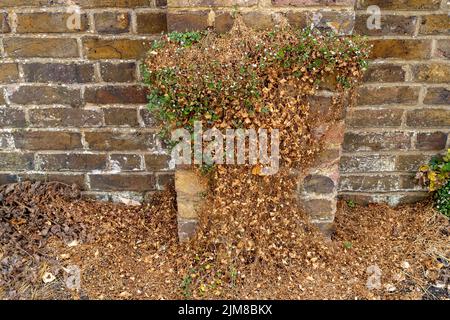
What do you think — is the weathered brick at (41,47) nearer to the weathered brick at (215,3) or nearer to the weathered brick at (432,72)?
the weathered brick at (215,3)

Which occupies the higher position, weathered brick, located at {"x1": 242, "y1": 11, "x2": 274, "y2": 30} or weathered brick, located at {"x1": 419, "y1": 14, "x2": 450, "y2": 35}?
weathered brick, located at {"x1": 242, "y1": 11, "x2": 274, "y2": 30}

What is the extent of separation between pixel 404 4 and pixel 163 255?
1800 millimetres

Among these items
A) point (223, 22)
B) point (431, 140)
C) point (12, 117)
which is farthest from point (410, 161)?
point (12, 117)

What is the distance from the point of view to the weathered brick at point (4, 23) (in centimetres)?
247

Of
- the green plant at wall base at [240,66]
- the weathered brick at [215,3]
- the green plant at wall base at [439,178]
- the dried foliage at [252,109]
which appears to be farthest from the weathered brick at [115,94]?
the green plant at wall base at [439,178]

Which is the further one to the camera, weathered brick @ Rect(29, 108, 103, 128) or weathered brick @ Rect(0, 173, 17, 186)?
weathered brick @ Rect(0, 173, 17, 186)

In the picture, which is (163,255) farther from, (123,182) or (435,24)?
(435,24)

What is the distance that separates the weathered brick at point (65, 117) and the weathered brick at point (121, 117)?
45 mm

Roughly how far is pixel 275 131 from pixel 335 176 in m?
0.46

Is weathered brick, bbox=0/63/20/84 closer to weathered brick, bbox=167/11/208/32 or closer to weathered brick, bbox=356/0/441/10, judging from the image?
weathered brick, bbox=167/11/208/32

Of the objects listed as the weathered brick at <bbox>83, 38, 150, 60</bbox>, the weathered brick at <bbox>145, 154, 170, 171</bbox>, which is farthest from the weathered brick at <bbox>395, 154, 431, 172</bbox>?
the weathered brick at <bbox>83, 38, 150, 60</bbox>

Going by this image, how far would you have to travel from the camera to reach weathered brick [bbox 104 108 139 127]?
2674 mm

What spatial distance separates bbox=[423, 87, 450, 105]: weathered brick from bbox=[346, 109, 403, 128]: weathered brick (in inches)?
6.4

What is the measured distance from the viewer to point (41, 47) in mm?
2531
